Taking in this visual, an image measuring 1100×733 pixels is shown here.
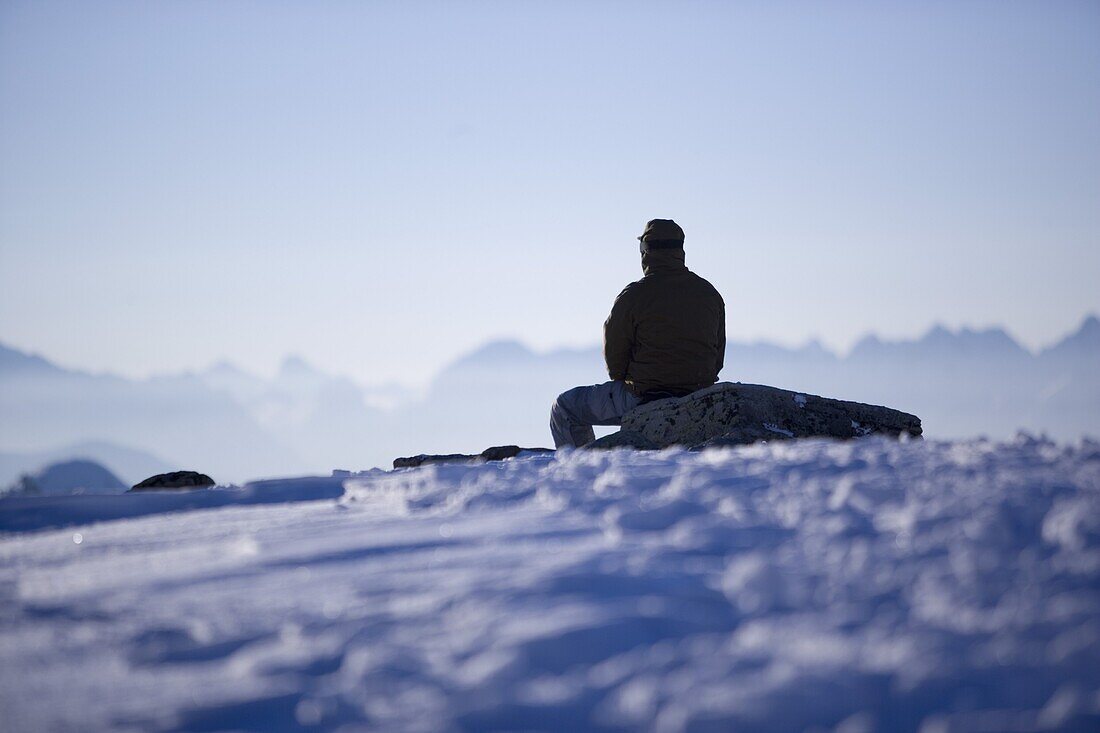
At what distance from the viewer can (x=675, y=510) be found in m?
3.22

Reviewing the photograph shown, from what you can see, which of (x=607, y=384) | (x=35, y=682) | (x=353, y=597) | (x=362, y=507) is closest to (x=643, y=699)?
(x=353, y=597)

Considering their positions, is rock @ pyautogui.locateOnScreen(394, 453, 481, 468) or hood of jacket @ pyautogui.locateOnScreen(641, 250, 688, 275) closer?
rock @ pyautogui.locateOnScreen(394, 453, 481, 468)

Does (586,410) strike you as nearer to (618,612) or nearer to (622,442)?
(622,442)

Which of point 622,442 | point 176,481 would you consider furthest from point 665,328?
point 176,481

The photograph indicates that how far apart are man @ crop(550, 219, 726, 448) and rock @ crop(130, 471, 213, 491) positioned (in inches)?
138

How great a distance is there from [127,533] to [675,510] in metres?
2.05

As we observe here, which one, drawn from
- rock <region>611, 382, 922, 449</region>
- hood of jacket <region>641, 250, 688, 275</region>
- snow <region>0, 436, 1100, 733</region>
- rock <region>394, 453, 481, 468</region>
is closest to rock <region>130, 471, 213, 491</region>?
rock <region>394, 453, 481, 468</region>

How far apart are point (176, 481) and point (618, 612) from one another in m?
4.43

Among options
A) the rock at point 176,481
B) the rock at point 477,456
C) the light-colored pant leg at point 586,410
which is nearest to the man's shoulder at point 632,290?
the light-colored pant leg at point 586,410

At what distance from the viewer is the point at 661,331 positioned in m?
8.27

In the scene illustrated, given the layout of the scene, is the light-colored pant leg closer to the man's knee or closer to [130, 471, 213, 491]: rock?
the man's knee

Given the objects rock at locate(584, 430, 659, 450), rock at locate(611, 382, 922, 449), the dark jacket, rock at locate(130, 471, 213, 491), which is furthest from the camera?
the dark jacket

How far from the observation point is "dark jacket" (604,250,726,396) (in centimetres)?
827

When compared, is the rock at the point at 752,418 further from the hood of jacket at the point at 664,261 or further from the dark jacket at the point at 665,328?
the hood of jacket at the point at 664,261
